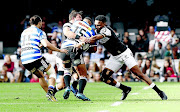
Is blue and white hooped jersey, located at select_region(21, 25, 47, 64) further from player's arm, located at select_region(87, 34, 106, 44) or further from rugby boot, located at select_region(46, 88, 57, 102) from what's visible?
player's arm, located at select_region(87, 34, 106, 44)

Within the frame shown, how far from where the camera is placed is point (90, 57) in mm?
23266

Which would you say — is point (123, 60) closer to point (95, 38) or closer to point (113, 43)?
point (113, 43)

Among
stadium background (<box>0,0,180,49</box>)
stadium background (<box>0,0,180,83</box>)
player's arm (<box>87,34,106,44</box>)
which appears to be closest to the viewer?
player's arm (<box>87,34,106,44</box>)

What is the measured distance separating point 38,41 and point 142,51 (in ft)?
40.7

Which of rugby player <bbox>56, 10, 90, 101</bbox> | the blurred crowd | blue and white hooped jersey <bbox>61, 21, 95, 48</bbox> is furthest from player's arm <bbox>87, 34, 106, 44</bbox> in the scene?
the blurred crowd

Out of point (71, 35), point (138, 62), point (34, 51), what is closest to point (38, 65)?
point (34, 51)

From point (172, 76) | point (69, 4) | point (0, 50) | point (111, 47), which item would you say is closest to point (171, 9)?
point (69, 4)

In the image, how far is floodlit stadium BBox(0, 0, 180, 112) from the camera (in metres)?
11.4

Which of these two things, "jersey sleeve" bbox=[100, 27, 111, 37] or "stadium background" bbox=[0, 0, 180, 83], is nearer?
"jersey sleeve" bbox=[100, 27, 111, 37]

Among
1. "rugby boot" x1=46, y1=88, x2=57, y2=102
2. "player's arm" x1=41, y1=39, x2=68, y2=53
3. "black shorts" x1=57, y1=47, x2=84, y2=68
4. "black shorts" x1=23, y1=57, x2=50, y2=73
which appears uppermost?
"player's arm" x1=41, y1=39, x2=68, y2=53

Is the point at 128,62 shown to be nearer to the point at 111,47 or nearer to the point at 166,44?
the point at 111,47

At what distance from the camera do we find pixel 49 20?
2842cm

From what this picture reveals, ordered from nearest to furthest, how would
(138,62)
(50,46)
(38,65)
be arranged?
(50,46), (38,65), (138,62)

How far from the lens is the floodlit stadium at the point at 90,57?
11.4 metres
